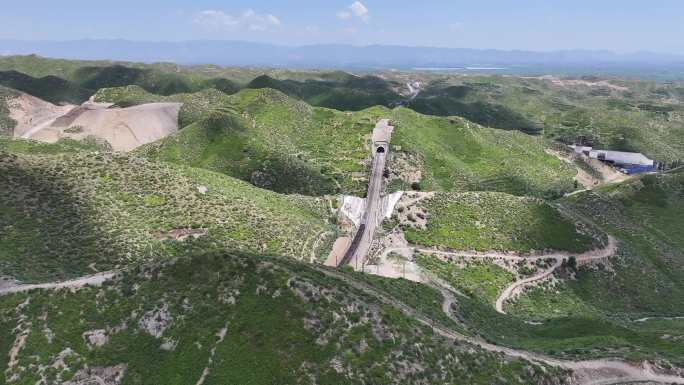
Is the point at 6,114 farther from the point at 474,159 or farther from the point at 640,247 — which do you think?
the point at 640,247

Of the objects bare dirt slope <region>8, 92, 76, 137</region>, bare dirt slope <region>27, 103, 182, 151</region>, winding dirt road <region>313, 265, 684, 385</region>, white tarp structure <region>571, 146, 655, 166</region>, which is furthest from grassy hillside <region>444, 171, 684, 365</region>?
bare dirt slope <region>8, 92, 76, 137</region>

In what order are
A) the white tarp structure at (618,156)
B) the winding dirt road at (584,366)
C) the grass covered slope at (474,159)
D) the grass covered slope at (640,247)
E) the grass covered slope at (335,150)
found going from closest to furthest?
the winding dirt road at (584,366)
the grass covered slope at (640,247)
the grass covered slope at (335,150)
the grass covered slope at (474,159)
the white tarp structure at (618,156)

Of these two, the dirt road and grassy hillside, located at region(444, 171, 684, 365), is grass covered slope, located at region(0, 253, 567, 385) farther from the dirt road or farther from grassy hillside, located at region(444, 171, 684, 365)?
the dirt road

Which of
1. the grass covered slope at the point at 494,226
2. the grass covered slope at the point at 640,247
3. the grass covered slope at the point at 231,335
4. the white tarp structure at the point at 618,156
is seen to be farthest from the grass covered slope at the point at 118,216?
the white tarp structure at the point at 618,156

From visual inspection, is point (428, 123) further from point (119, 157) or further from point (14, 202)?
point (14, 202)

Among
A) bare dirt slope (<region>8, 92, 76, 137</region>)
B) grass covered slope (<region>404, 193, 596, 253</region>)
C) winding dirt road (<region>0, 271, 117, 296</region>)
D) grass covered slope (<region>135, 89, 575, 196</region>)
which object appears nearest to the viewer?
winding dirt road (<region>0, 271, 117, 296</region>)

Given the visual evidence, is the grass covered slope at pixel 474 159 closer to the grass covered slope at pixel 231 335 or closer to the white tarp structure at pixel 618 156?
the white tarp structure at pixel 618 156
